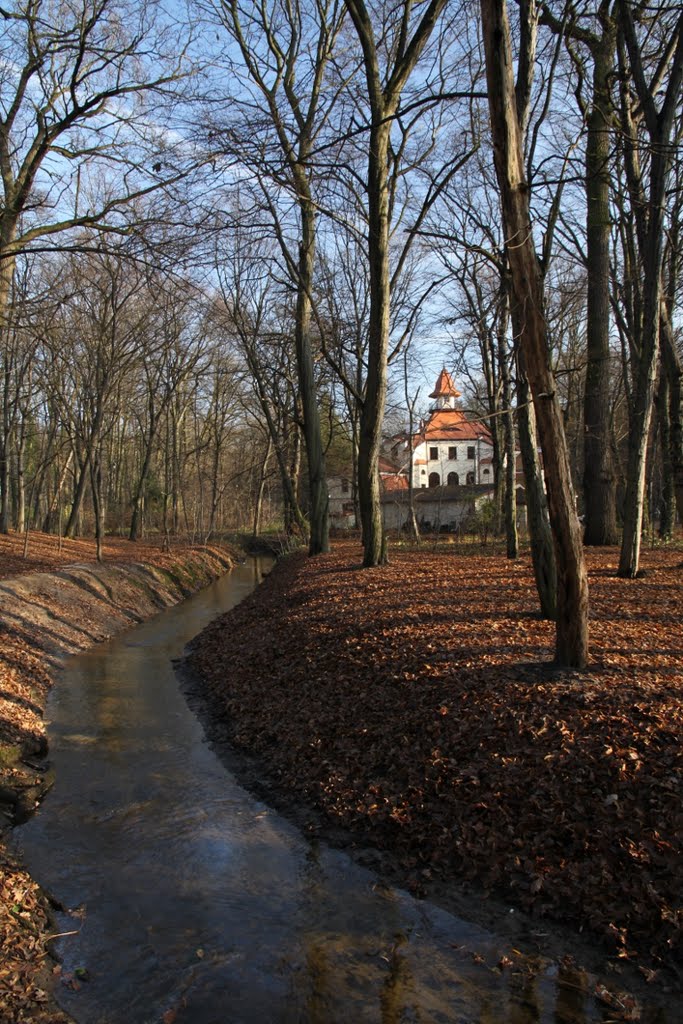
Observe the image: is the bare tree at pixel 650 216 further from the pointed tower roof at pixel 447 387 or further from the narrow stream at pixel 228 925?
the pointed tower roof at pixel 447 387

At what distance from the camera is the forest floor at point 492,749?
15.4 feet

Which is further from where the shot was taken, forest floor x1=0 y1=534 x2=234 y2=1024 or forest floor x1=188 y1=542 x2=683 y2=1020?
forest floor x1=188 y1=542 x2=683 y2=1020

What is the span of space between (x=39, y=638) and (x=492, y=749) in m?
9.47

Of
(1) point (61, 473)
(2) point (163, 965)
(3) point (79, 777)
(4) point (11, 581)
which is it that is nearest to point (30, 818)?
(3) point (79, 777)

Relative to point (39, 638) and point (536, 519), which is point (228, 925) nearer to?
point (536, 519)

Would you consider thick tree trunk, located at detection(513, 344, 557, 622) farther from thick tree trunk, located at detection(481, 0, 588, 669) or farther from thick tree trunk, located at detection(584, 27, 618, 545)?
thick tree trunk, located at detection(584, 27, 618, 545)

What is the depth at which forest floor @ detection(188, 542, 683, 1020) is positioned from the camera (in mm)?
4703

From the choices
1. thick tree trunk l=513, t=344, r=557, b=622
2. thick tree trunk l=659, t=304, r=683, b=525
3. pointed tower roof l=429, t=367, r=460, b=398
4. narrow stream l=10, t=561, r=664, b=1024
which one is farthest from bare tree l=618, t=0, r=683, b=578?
pointed tower roof l=429, t=367, r=460, b=398

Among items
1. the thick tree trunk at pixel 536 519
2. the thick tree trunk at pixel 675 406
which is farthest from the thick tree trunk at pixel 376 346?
the thick tree trunk at pixel 675 406

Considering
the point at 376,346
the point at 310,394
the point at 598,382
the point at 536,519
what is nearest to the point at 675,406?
the point at 536,519

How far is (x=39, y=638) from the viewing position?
12.8 metres

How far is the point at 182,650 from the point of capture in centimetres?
1400

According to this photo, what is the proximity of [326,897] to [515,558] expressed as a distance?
11345 millimetres

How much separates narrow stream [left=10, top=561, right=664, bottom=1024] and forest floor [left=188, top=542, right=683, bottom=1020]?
0.37m
